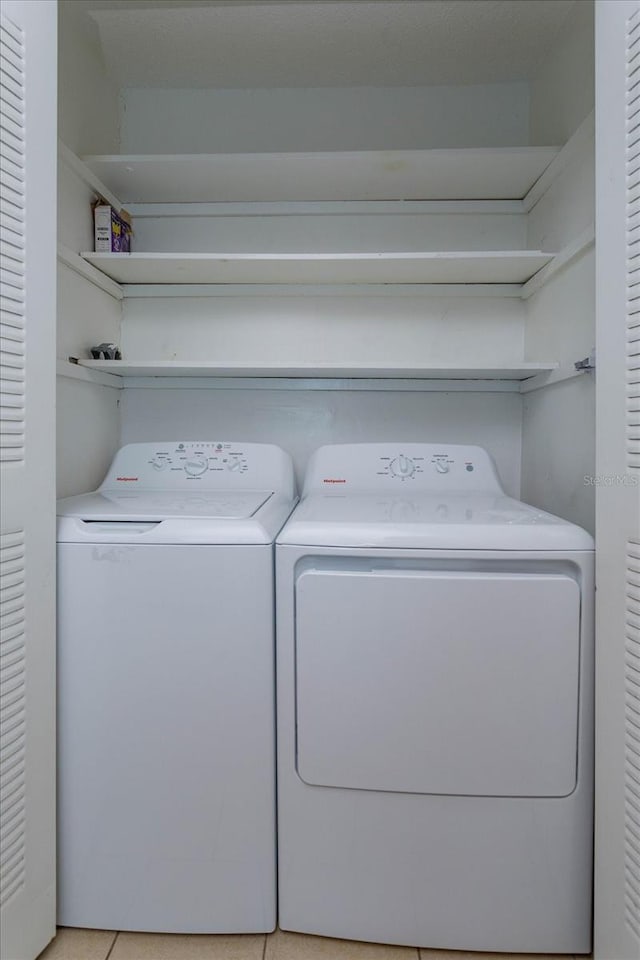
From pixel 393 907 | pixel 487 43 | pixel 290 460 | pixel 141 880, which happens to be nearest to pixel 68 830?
pixel 141 880

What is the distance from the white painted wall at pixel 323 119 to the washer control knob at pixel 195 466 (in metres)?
1.15

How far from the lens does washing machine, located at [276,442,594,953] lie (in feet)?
4.08

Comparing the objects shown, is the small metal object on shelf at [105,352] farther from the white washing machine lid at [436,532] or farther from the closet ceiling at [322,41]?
the closet ceiling at [322,41]

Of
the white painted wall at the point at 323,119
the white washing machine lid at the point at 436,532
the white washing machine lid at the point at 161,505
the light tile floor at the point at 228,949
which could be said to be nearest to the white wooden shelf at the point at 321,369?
the white washing machine lid at the point at 161,505

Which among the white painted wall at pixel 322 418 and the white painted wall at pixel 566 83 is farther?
the white painted wall at pixel 322 418

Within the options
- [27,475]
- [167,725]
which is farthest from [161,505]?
[167,725]

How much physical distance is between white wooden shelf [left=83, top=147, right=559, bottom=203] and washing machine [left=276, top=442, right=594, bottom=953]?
1.16m

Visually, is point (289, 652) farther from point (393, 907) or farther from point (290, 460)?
point (290, 460)

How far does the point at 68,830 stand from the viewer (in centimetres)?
131

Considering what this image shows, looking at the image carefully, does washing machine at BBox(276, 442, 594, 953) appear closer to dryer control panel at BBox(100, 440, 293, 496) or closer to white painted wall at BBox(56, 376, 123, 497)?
dryer control panel at BBox(100, 440, 293, 496)

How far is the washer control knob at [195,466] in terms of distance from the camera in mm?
1921

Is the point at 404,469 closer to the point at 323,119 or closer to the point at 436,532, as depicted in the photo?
the point at 436,532

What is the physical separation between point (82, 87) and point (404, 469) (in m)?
1.59

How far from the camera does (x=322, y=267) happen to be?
187 centimetres
